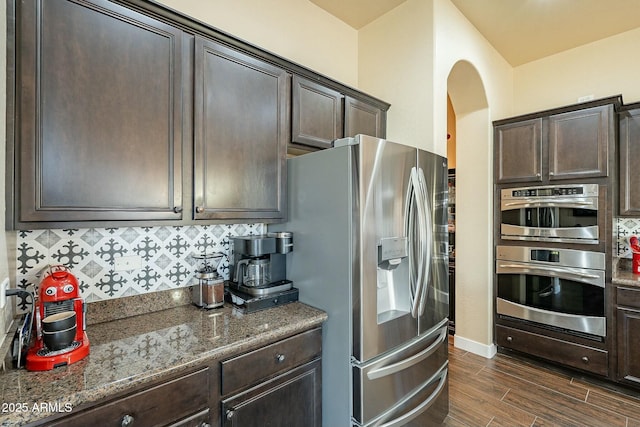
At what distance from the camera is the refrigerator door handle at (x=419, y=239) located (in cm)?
177

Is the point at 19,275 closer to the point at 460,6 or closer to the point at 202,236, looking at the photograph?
the point at 202,236

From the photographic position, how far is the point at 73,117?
121 centimetres

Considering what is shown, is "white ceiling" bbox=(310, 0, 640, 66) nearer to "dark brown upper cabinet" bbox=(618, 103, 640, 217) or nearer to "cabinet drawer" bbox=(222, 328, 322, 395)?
"dark brown upper cabinet" bbox=(618, 103, 640, 217)

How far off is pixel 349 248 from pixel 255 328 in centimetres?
60

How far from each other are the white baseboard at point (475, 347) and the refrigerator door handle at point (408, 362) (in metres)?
1.47

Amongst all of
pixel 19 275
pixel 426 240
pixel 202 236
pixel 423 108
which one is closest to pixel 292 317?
pixel 202 236

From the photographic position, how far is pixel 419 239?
5.95 ft

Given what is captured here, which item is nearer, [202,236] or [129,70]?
[129,70]

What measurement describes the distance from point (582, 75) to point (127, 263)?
451 cm

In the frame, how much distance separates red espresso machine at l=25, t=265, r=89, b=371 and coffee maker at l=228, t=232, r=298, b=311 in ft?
2.42

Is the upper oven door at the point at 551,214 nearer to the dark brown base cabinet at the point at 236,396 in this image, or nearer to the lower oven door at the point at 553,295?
the lower oven door at the point at 553,295

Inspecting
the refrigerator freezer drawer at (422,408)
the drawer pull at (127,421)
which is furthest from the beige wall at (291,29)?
the refrigerator freezer drawer at (422,408)

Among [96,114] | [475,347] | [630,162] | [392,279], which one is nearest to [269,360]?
[392,279]

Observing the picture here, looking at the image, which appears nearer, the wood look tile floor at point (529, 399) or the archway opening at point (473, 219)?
the wood look tile floor at point (529, 399)
